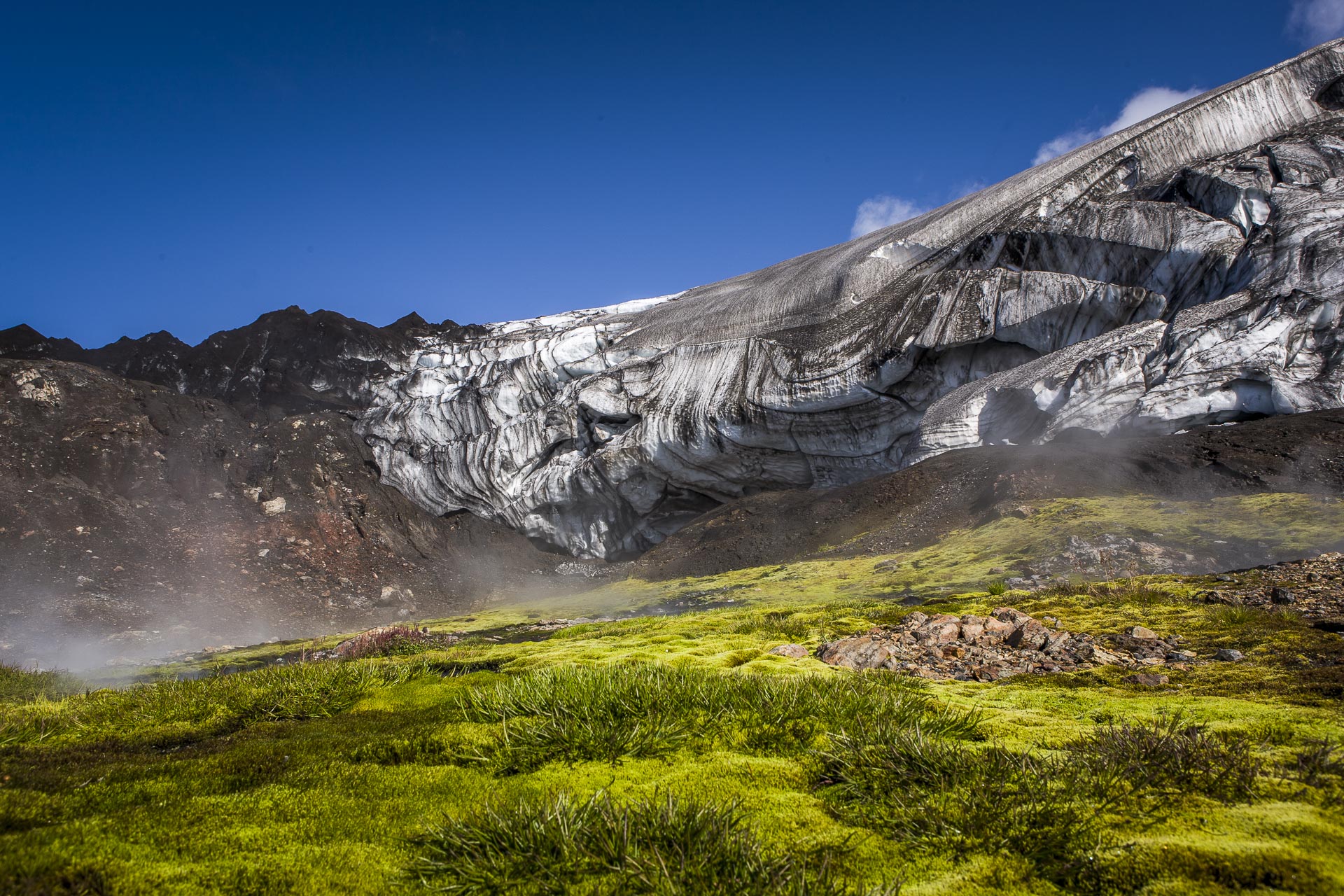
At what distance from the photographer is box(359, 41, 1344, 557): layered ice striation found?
1142 inches

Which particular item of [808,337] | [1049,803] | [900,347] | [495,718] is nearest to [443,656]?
[495,718]

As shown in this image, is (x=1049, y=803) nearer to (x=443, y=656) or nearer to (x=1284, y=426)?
(x=443, y=656)

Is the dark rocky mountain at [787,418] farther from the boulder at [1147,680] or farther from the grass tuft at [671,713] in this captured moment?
the grass tuft at [671,713]

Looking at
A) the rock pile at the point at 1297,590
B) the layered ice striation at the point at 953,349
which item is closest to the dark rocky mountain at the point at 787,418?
the layered ice striation at the point at 953,349

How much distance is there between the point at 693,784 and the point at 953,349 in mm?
37233

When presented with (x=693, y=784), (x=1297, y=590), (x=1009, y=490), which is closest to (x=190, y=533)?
(x=1009, y=490)

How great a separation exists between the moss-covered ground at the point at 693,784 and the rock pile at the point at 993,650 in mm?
492

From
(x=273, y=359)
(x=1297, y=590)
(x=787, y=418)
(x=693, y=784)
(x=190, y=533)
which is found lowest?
(x=1297, y=590)

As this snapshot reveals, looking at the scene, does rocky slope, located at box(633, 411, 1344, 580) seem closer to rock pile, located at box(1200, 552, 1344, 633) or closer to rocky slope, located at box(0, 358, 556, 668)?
rock pile, located at box(1200, 552, 1344, 633)

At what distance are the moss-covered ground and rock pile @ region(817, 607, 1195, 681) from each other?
1.61 ft

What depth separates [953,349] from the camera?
36656 mm

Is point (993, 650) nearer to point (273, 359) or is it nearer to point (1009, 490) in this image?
point (1009, 490)

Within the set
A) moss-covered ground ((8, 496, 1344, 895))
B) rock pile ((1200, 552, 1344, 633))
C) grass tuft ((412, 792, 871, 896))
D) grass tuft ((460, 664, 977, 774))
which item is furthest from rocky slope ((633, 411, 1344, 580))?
grass tuft ((412, 792, 871, 896))

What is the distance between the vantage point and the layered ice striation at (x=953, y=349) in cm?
2900
